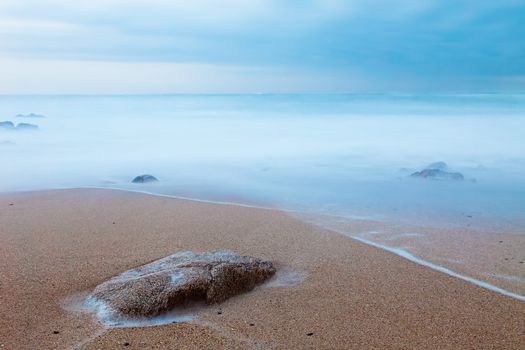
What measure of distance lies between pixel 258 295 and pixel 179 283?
61 cm

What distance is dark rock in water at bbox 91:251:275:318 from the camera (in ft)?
11.1

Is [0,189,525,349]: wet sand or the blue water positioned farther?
the blue water

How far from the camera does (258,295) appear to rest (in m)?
3.74

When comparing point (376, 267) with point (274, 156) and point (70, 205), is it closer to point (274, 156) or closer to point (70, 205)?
point (70, 205)

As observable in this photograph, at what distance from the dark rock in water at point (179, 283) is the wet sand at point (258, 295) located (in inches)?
5.3

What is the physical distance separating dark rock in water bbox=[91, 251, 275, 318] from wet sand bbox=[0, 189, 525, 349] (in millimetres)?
134

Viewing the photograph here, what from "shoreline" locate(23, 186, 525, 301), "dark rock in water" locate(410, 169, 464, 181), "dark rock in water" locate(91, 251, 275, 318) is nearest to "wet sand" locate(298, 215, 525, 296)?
"shoreline" locate(23, 186, 525, 301)

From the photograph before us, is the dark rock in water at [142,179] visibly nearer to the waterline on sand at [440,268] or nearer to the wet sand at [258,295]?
the wet sand at [258,295]

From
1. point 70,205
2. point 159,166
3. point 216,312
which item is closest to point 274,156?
point 159,166

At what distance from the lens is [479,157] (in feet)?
47.2

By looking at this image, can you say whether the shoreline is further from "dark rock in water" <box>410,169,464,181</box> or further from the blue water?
"dark rock in water" <box>410,169,464,181</box>

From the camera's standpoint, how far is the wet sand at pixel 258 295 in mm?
3104

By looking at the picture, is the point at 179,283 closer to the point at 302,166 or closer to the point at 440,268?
the point at 440,268

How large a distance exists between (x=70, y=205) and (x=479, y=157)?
1156 centimetres
